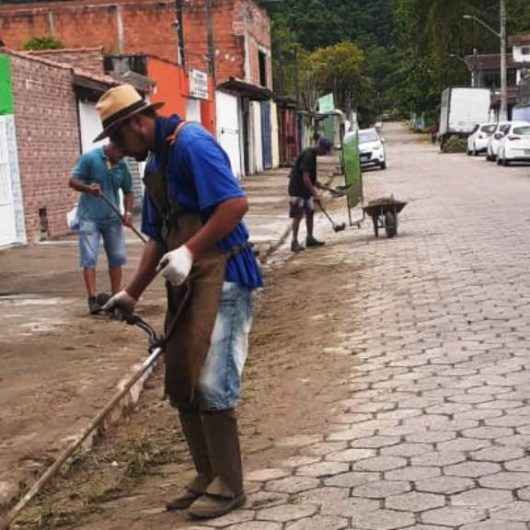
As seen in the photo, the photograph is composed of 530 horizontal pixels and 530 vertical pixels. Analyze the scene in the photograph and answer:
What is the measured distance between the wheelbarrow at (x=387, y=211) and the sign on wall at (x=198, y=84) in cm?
1343

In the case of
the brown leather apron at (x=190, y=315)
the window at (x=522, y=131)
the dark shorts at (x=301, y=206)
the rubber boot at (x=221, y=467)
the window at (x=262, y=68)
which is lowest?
the rubber boot at (x=221, y=467)

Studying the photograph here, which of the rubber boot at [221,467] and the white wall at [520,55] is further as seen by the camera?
the white wall at [520,55]

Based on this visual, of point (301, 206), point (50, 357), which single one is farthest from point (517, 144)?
point (50, 357)

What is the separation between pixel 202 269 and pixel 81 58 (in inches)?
718

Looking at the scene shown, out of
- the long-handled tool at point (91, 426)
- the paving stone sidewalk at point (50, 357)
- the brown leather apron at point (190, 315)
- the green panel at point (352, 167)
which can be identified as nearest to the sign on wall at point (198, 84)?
the green panel at point (352, 167)

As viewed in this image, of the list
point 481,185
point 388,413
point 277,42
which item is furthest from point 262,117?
point 388,413

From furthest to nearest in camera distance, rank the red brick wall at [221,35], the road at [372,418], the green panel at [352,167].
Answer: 1. the red brick wall at [221,35]
2. the green panel at [352,167]
3. the road at [372,418]

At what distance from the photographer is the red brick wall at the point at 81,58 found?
21.1m

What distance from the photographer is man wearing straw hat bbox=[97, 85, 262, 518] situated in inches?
154

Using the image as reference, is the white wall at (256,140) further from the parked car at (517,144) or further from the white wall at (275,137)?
the parked car at (517,144)

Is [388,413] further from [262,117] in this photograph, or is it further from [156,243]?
[262,117]

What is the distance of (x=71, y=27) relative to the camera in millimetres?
39688

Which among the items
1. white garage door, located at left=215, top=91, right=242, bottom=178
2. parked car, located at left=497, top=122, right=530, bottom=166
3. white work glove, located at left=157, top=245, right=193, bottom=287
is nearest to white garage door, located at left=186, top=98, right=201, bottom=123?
white garage door, located at left=215, top=91, right=242, bottom=178

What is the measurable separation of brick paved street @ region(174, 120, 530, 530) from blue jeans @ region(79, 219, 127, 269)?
7.54 feet
